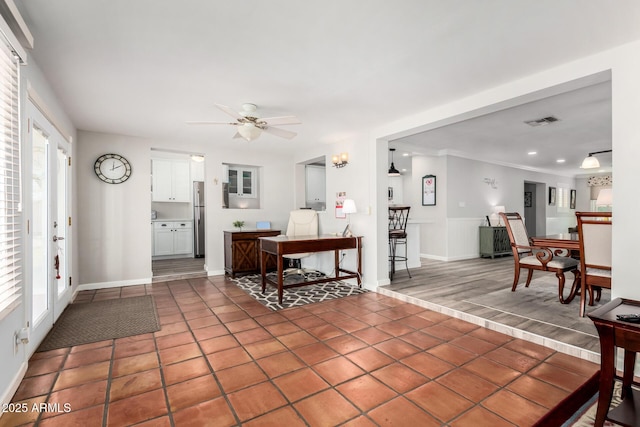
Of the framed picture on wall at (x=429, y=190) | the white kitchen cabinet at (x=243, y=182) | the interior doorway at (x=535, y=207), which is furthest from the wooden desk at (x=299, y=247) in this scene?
the interior doorway at (x=535, y=207)

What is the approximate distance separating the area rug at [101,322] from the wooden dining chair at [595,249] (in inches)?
163

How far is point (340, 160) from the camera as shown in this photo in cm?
497

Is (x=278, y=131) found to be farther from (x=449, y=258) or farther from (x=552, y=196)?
(x=552, y=196)

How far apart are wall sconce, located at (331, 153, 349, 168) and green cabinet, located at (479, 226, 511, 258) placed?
4203mm

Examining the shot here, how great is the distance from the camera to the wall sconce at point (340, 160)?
4.87m

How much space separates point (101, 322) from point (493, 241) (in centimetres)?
732

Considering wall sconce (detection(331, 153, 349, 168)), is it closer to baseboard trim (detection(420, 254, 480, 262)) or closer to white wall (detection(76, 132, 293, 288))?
white wall (detection(76, 132, 293, 288))

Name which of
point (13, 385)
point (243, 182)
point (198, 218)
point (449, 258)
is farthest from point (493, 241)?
point (13, 385)

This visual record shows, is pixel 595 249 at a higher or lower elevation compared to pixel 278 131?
lower

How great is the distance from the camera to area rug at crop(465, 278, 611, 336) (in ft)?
9.62

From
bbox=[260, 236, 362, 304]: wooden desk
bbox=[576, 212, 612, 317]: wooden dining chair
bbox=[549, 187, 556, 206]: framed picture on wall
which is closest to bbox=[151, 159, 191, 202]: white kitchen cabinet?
bbox=[260, 236, 362, 304]: wooden desk

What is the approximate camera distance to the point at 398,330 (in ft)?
9.62

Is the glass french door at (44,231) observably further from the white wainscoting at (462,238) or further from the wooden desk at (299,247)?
the white wainscoting at (462,238)

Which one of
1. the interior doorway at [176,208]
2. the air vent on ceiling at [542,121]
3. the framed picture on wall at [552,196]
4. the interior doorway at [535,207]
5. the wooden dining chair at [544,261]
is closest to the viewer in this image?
the wooden dining chair at [544,261]
